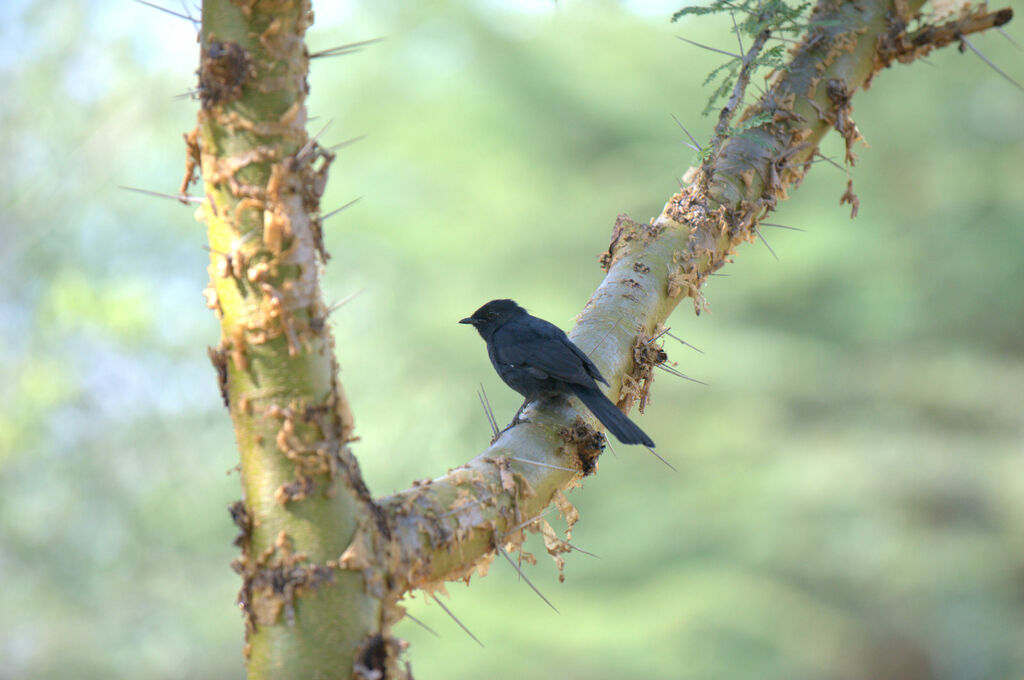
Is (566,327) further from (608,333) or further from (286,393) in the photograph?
(286,393)

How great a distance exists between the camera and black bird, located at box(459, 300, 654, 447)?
2.91 m

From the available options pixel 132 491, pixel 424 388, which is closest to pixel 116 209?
pixel 132 491

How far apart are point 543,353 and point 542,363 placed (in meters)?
0.14

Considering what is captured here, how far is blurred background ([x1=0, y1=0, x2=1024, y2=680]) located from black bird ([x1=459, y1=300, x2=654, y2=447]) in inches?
281

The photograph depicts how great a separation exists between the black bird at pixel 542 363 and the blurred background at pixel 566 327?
23.5ft

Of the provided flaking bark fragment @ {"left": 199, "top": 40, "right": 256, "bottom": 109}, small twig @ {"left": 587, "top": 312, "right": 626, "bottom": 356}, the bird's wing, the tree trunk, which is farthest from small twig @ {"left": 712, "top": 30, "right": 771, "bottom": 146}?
flaking bark fragment @ {"left": 199, "top": 40, "right": 256, "bottom": 109}

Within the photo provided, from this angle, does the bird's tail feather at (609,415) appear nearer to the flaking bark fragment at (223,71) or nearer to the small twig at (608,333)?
the small twig at (608,333)

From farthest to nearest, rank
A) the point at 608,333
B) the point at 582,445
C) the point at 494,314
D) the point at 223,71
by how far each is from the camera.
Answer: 1. the point at 494,314
2. the point at 608,333
3. the point at 582,445
4. the point at 223,71

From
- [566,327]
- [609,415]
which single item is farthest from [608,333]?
[566,327]

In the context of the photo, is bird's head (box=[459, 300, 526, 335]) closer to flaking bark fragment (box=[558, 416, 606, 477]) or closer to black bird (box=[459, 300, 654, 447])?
black bird (box=[459, 300, 654, 447])

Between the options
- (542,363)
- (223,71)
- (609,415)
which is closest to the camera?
(223,71)

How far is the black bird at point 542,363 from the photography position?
9.56 ft

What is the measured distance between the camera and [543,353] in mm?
3434

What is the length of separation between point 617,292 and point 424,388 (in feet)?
33.0
